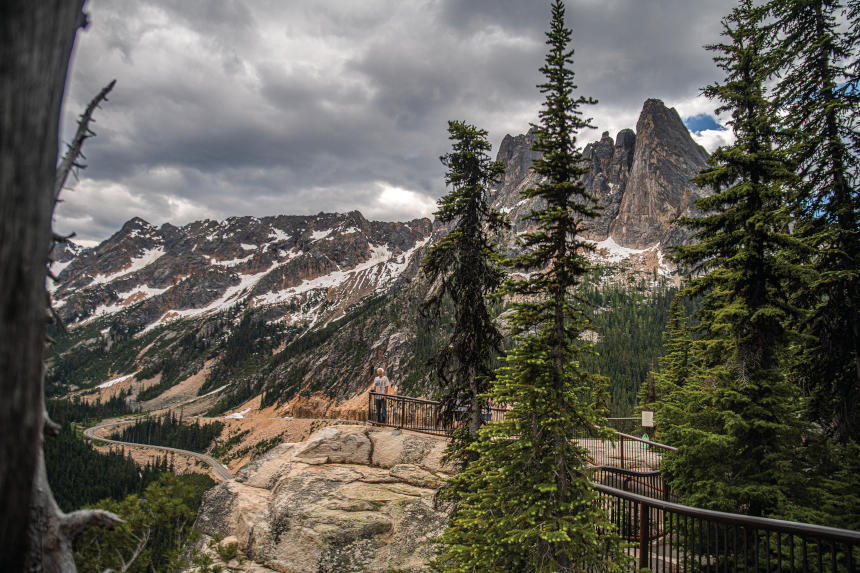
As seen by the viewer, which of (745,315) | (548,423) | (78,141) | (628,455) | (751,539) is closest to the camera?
(78,141)

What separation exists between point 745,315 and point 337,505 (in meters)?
11.0

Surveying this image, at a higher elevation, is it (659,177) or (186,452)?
(659,177)

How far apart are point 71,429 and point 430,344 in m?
94.5

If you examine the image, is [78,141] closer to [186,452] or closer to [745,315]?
[745,315]

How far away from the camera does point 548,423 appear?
286 inches

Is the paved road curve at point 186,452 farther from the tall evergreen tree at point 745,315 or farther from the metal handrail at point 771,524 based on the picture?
the metal handrail at point 771,524

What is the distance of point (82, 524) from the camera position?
2.21m

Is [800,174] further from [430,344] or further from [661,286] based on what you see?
[661,286]

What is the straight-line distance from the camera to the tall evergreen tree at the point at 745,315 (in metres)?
8.66

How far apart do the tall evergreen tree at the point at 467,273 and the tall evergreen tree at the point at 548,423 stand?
3.74m

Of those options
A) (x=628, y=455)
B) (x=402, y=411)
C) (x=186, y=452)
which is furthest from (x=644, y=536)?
(x=186, y=452)

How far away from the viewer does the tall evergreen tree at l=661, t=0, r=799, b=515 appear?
8664 mm

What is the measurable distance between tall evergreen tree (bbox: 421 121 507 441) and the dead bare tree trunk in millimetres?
10572

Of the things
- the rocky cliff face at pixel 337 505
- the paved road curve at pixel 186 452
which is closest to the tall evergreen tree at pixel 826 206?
the rocky cliff face at pixel 337 505
